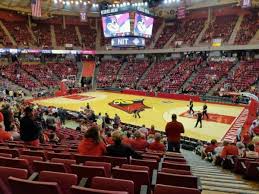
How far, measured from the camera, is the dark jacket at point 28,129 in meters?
7.06

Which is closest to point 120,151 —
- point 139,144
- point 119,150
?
point 119,150

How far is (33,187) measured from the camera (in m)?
2.68

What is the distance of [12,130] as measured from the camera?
10242 millimetres

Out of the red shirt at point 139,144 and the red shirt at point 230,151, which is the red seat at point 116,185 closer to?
the red shirt at point 139,144

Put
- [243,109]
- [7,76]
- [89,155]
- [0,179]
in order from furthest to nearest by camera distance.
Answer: [7,76] < [243,109] < [89,155] < [0,179]

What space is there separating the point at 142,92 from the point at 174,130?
28.0 m

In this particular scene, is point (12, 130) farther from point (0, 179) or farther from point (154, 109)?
point (154, 109)

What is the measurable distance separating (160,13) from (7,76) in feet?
86.9

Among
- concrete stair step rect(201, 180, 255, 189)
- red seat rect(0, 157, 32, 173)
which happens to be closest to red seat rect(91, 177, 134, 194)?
red seat rect(0, 157, 32, 173)

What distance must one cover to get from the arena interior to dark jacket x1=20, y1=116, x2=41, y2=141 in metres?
0.03

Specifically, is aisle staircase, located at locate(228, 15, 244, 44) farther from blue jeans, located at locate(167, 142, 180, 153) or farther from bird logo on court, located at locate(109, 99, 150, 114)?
blue jeans, located at locate(167, 142, 180, 153)

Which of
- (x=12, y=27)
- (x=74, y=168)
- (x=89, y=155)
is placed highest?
(x=12, y=27)

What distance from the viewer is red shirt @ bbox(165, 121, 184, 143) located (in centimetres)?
941

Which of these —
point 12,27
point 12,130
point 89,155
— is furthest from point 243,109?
point 12,27
